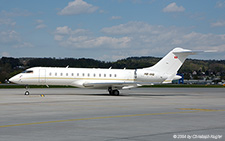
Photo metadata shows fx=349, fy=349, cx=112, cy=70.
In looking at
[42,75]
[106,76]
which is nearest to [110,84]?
[106,76]

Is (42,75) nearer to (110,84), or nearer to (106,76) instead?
(106,76)

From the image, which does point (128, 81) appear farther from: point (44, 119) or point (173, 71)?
point (44, 119)

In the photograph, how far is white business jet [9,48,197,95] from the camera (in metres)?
37.3

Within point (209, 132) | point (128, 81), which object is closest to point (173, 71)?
point (128, 81)

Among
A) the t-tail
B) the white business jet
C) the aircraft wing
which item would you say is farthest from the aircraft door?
the t-tail

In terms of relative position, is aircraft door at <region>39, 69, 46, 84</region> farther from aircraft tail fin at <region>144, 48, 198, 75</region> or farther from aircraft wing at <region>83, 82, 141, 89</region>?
aircraft tail fin at <region>144, 48, 198, 75</region>

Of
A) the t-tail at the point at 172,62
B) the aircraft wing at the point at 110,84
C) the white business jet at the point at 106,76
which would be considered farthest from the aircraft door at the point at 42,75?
the t-tail at the point at 172,62

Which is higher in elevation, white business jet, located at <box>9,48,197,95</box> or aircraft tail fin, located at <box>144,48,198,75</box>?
aircraft tail fin, located at <box>144,48,198,75</box>

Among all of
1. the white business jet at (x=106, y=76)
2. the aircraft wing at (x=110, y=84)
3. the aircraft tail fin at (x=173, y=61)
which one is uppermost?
the aircraft tail fin at (x=173, y=61)

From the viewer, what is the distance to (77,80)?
3772 centimetres

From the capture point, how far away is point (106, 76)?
127 feet

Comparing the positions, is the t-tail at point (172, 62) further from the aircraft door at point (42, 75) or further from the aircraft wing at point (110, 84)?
the aircraft door at point (42, 75)

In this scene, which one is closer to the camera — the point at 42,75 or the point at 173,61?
the point at 42,75

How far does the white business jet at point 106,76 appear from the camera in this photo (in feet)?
122
